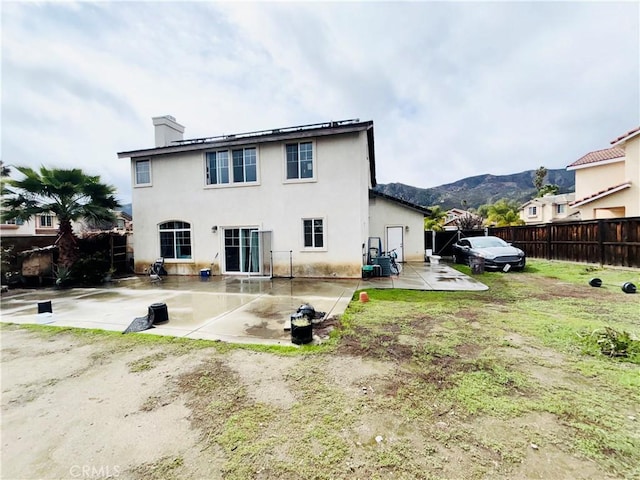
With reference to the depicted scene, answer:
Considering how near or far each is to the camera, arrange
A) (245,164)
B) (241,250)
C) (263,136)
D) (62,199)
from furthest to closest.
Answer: (241,250) → (245,164) → (263,136) → (62,199)

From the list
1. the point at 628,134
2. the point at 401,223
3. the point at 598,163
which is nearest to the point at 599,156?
the point at 598,163

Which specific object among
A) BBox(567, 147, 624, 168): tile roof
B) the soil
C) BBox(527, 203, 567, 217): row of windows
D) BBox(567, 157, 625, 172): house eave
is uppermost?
BBox(567, 147, 624, 168): tile roof

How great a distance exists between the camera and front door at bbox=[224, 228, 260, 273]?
38.9ft

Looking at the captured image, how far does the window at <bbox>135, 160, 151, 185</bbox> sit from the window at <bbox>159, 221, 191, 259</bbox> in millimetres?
2393

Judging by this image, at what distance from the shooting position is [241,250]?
12.1 m

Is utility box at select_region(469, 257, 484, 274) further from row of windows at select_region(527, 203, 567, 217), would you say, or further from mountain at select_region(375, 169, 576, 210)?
mountain at select_region(375, 169, 576, 210)

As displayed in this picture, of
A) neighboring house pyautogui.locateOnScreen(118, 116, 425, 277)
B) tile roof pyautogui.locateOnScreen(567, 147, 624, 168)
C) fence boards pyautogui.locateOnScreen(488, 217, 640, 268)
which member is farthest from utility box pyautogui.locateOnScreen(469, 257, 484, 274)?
tile roof pyautogui.locateOnScreen(567, 147, 624, 168)

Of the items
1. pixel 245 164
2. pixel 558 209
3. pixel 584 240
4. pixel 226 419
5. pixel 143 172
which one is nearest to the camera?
pixel 226 419

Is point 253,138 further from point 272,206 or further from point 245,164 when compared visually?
point 272,206

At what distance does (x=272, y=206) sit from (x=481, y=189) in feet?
396

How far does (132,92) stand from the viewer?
11.3m

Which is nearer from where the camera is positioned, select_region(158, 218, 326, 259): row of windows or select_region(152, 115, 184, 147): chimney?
select_region(158, 218, 326, 259): row of windows

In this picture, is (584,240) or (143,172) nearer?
(584,240)

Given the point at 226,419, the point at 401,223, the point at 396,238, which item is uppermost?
the point at 401,223
